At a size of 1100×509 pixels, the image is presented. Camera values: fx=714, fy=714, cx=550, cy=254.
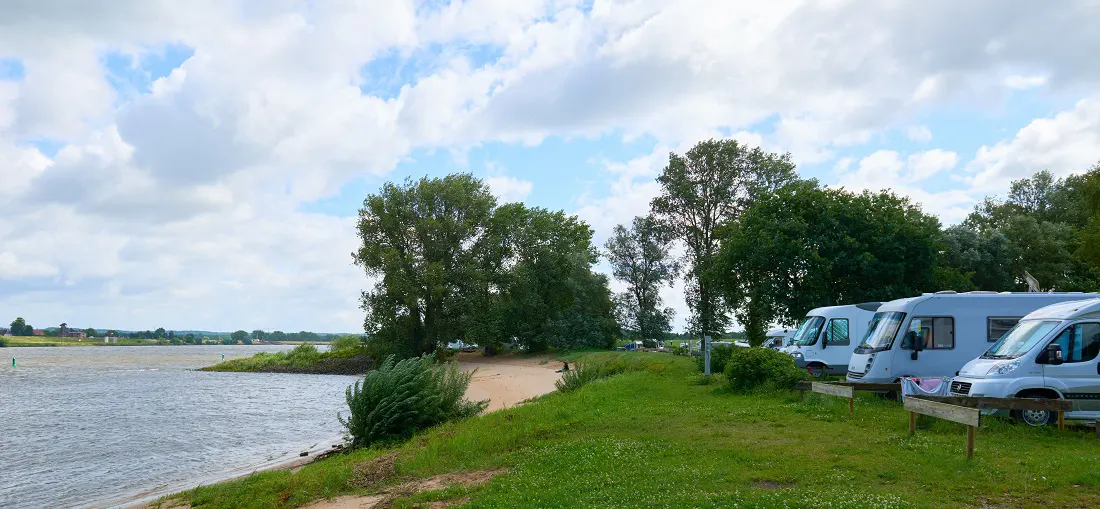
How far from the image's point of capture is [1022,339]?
14.0m

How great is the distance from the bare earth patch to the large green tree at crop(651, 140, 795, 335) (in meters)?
38.5

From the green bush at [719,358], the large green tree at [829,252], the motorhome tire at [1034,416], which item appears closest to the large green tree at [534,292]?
the large green tree at [829,252]

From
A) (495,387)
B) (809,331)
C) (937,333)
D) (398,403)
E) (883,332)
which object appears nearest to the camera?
(398,403)

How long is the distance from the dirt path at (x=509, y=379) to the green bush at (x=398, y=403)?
252 cm

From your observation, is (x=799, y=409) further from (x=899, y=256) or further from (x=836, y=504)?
(x=899, y=256)

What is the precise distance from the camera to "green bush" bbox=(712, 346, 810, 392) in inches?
762

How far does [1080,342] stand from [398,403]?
46.9ft

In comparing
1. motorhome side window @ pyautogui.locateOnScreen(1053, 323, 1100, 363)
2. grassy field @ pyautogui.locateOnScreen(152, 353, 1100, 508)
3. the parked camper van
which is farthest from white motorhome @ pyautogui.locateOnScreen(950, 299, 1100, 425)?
the parked camper van

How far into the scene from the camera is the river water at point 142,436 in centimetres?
1661

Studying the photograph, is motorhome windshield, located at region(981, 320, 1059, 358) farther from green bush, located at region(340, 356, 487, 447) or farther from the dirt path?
the dirt path

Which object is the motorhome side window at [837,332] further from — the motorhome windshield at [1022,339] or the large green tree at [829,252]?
the motorhome windshield at [1022,339]

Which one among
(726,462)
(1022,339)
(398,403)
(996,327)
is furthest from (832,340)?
(726,462)

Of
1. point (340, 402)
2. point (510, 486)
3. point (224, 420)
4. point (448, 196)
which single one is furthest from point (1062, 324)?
point (448, 196)

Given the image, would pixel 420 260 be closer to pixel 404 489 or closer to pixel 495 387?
pixel 495 387
